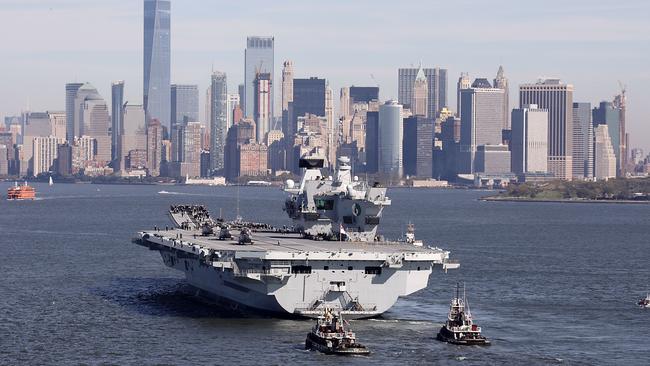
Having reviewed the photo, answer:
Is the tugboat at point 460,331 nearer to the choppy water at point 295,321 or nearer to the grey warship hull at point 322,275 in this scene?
the choppy water at point 295,321

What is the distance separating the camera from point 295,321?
Result: 173ft

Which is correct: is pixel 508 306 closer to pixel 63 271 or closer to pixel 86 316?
pixel 86 316

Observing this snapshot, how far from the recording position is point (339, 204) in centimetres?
6116

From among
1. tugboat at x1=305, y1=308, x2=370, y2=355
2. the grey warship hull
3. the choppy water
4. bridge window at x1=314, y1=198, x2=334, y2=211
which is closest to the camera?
tugboat at x1=305, y1=308, x2=370, y2=355

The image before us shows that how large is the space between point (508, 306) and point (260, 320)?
1210cm

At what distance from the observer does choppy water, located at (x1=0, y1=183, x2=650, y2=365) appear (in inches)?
1865

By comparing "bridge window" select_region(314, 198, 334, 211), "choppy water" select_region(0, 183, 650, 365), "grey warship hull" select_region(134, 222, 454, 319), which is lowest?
"choppy water" select_region(0, 183, 650, 365)

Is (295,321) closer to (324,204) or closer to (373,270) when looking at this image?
(373,270)

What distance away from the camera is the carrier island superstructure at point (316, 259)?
51.6m

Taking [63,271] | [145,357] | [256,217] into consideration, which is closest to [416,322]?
[145,357]

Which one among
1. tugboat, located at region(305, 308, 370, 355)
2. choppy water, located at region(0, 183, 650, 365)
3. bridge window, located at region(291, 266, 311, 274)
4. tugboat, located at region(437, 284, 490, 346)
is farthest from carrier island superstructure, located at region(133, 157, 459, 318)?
tugboat, located at region(305, 308, 370, 355)

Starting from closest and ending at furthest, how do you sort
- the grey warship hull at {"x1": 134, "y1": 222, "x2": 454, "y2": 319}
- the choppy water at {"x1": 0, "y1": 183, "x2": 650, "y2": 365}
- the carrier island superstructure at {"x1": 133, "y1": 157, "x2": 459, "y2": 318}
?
the choppy water at {"x1": 0, "y1": 183, "x2": 650, "y2": 365}, the grey warship hull at {"x1": 134, "y1": 222, "x2": 454, "y2": 319}, the carrier island superstructure at {"x1": 133, "y1": 157, "x2": 459, "y2": 318}

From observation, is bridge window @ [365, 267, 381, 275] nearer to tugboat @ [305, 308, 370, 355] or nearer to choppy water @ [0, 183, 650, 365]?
choppy water @ [0, 183, 650, 365]

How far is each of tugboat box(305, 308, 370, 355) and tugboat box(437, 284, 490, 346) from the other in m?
3.53
